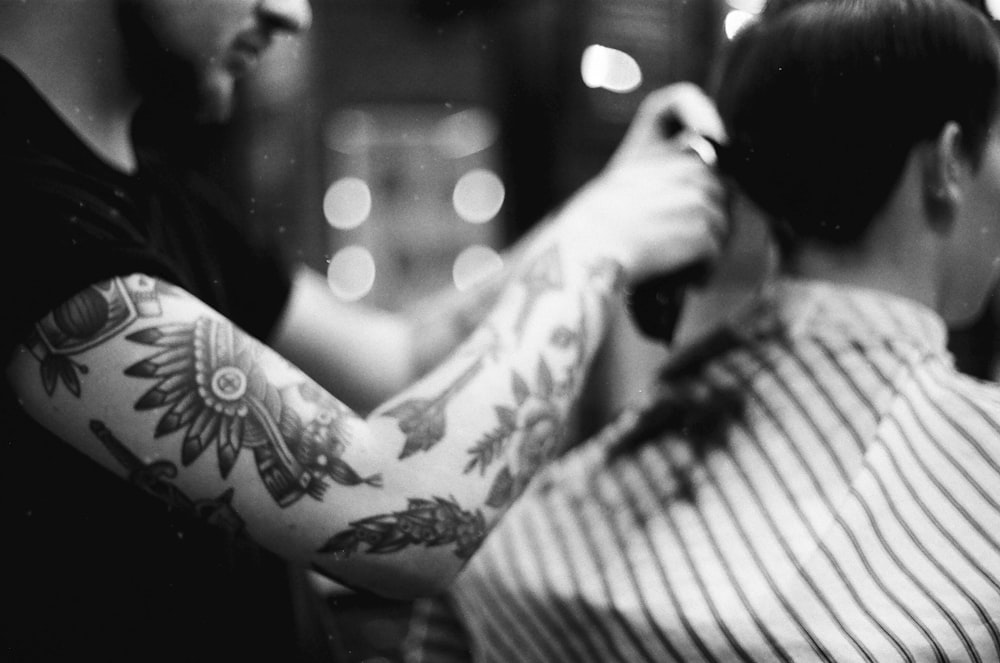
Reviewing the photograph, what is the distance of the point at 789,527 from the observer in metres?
1.12

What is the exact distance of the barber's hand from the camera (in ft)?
3.72

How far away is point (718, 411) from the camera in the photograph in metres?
1.34

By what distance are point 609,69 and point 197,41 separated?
2.38m

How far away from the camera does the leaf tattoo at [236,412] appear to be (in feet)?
2.83

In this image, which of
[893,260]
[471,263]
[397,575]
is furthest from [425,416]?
[471,263]

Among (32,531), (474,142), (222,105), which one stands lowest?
(474,142)

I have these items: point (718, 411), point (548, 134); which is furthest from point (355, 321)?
point (548, 134)

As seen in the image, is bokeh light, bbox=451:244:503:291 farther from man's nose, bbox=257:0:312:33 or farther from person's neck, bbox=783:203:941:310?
man's nose, bbox=257:0:312:33

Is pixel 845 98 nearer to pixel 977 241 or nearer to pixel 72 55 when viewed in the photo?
pixel 977 241

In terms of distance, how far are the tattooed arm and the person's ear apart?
528 mm

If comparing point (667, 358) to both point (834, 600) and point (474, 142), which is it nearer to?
point (834, 600)

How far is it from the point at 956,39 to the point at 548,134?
235 centimetres

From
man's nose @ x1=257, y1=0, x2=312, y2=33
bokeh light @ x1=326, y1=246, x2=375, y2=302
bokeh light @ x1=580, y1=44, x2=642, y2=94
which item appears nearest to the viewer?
man's nose @ x1=257, y1=0, x2=312, y2=33

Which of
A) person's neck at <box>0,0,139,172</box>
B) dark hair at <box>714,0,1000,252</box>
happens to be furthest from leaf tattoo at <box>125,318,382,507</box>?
dark hair at <box>714,0,1000,252</box>
